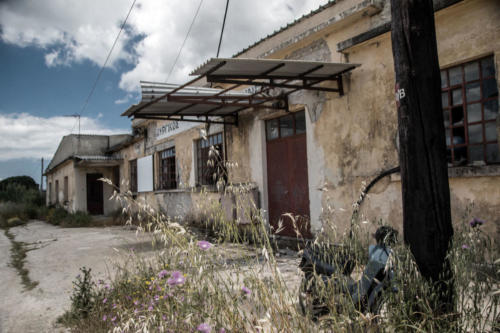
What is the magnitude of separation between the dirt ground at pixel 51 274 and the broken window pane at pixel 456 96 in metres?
2.88

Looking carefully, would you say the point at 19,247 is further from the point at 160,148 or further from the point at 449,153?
the point at 449,153

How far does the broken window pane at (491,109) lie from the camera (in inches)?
162

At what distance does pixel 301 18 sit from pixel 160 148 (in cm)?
742

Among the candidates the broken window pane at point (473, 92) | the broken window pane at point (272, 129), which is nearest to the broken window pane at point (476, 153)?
the broken window pane at point (473, 92)

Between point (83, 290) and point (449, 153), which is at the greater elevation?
point (449, 153)

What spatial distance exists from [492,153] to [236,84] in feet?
13.1

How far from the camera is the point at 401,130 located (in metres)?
2.06

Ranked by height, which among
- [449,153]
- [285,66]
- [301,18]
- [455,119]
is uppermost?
[301,18]

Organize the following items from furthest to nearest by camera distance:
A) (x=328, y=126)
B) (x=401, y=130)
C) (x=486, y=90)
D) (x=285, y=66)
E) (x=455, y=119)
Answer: (x=328, y=126), (x=285, y=66), (x=455, y=119), (x=486, y=90), (x=401, y=130)

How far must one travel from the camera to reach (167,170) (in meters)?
12.3

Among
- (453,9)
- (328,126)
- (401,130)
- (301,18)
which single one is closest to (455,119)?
(453,9)

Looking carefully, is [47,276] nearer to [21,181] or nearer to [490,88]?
[490,88]

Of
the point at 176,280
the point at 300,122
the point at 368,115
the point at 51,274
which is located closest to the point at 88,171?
the point at 51,274

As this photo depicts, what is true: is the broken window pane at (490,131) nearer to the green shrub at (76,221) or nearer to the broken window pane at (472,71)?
the broken window pane at (472,71)
